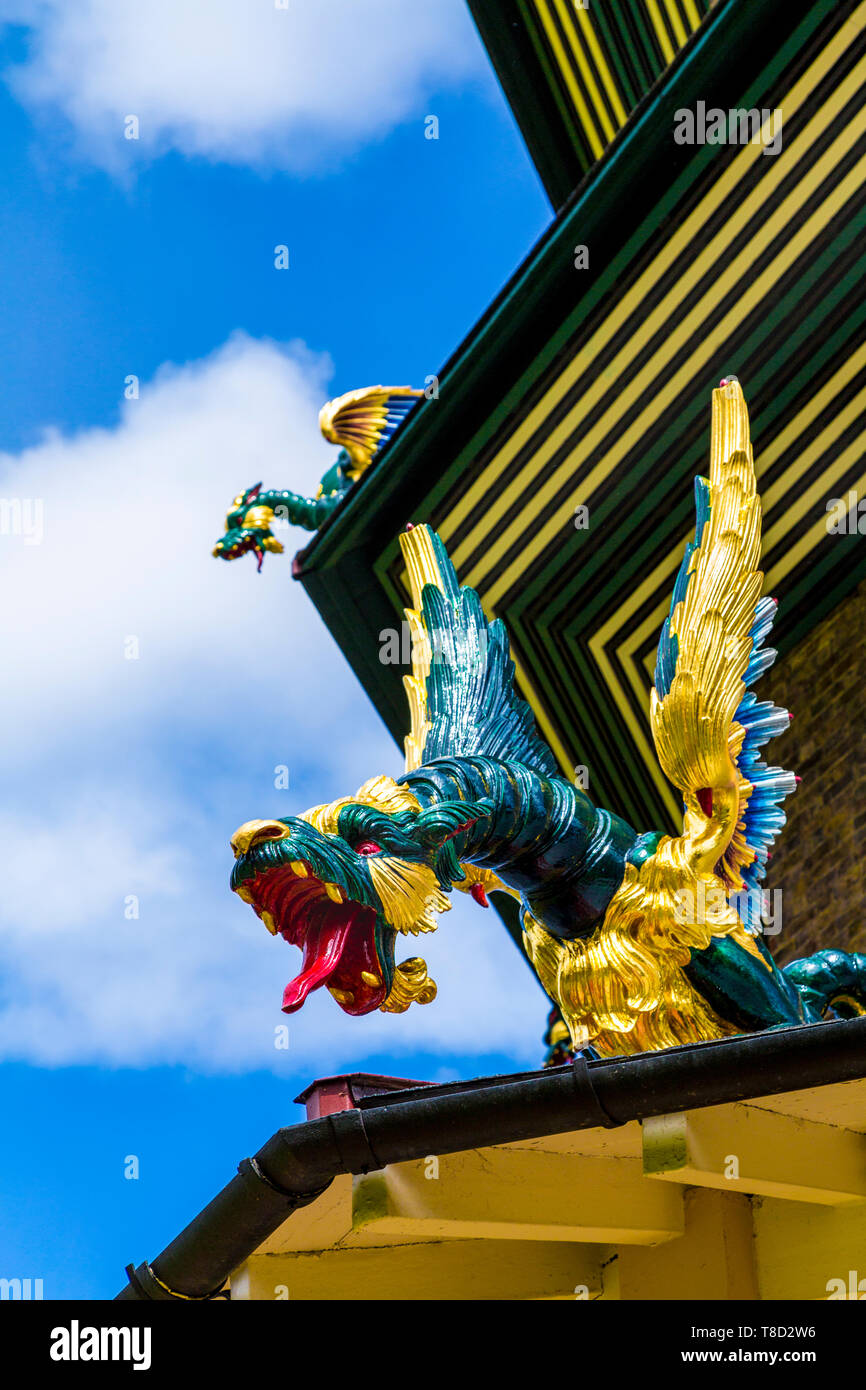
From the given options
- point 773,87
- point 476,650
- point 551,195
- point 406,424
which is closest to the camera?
point 476,650

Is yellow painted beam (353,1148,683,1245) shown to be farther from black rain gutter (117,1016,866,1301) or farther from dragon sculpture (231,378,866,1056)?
dragon sculpture (231,378,866,1056)

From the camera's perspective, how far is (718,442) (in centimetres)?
592

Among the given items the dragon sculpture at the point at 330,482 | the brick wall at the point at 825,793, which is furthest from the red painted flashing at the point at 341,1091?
the dragon sculpture at the point at 330,482

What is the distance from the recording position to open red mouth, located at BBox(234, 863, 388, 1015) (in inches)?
187

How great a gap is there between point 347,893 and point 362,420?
5.36 metres

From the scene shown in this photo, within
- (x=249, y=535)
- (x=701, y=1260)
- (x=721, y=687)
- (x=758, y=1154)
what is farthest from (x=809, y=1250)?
(x=249, y=535)

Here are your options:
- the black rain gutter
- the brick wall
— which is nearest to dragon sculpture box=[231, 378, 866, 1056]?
the black rain gutter

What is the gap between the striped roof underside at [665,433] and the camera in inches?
301

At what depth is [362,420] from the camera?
9.80 metres

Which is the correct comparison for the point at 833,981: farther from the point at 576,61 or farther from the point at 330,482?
the point at 576,61

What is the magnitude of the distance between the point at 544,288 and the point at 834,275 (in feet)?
4.23

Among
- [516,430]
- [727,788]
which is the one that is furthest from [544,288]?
[727,788]
